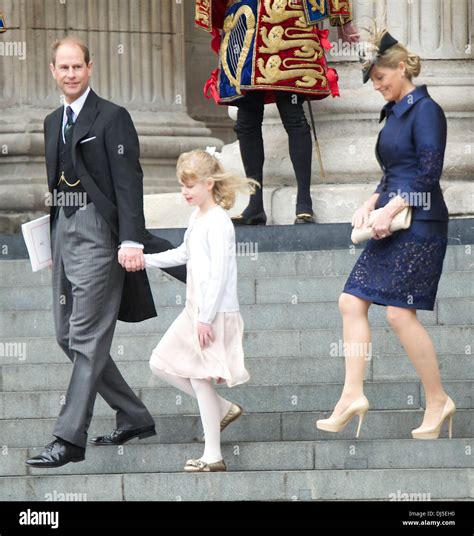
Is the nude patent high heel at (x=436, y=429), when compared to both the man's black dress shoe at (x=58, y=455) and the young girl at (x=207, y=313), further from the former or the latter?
the man's black dress shoe at (x=58, y=455)

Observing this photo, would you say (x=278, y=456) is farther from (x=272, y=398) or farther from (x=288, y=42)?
(x=288, y=42)

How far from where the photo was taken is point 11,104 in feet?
53.5

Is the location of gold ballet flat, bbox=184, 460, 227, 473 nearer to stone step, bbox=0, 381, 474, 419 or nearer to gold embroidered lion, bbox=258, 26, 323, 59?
stone step, bbox=0, 381, 474, 419

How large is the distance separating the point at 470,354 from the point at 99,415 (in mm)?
1967

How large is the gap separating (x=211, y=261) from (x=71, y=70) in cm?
112

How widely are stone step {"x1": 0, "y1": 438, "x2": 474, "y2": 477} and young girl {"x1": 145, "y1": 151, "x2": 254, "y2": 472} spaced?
215 millimetres

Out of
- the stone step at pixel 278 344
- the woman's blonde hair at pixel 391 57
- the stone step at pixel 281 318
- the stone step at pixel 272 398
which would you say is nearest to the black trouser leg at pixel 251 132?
the stone step at pixel 281 318

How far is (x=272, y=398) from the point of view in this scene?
9.63m

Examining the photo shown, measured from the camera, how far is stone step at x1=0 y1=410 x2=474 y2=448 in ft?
30.5

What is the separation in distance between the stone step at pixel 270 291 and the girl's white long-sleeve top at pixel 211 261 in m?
2.18

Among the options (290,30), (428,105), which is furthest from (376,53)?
(290,30)

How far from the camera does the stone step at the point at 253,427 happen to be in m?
9.30

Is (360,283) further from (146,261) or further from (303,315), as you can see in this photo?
(303,315)
